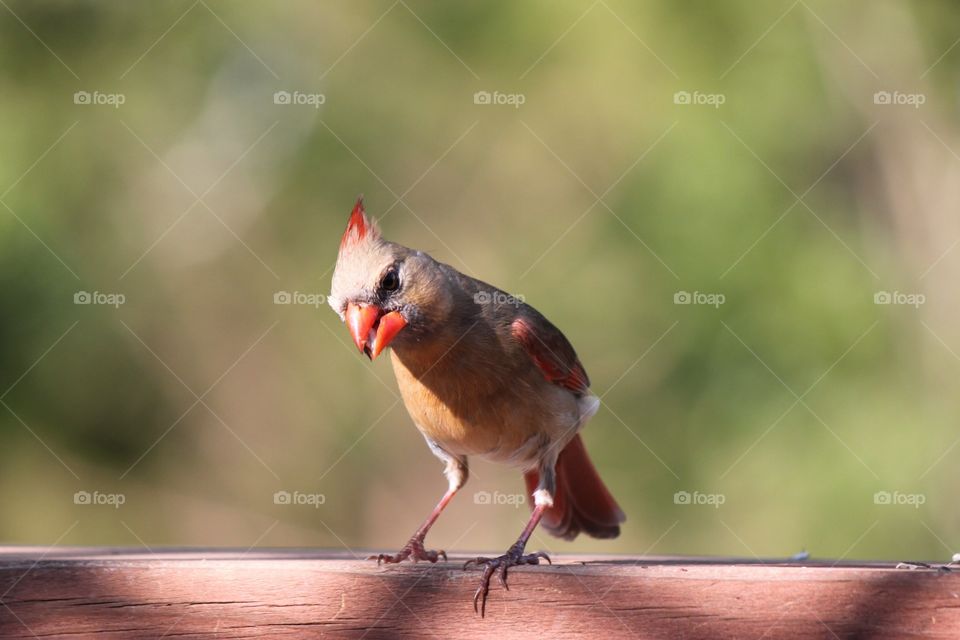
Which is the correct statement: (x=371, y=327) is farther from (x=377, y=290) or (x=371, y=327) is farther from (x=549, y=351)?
(x=549, y=351)

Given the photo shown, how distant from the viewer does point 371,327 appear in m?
3.00

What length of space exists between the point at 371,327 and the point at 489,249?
13.9ft

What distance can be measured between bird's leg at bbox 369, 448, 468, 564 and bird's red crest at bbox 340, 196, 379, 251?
2.66 feet

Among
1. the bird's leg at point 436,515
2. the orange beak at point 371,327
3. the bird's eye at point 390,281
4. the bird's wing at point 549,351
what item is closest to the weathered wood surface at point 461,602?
the bird's leg at point 436,515

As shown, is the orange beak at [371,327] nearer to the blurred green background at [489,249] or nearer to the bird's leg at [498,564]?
the bird's leg at [498,564]

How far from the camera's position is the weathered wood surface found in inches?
83.9

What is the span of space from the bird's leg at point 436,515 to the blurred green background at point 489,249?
106 inches

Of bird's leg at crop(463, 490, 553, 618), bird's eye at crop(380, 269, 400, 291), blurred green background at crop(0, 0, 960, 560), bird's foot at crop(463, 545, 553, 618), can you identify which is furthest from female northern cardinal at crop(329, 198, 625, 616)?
blurred green background at crop(0, 0, 960, 560)

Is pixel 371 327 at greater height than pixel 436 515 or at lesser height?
greater

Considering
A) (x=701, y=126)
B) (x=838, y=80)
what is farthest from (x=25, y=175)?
(x=838, y=80)

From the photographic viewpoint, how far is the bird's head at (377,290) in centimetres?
296

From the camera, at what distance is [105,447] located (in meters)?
6.98

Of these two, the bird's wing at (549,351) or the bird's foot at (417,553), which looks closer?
the bird's foot at (417,553)

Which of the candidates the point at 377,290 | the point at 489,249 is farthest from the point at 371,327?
the point at 489,249
